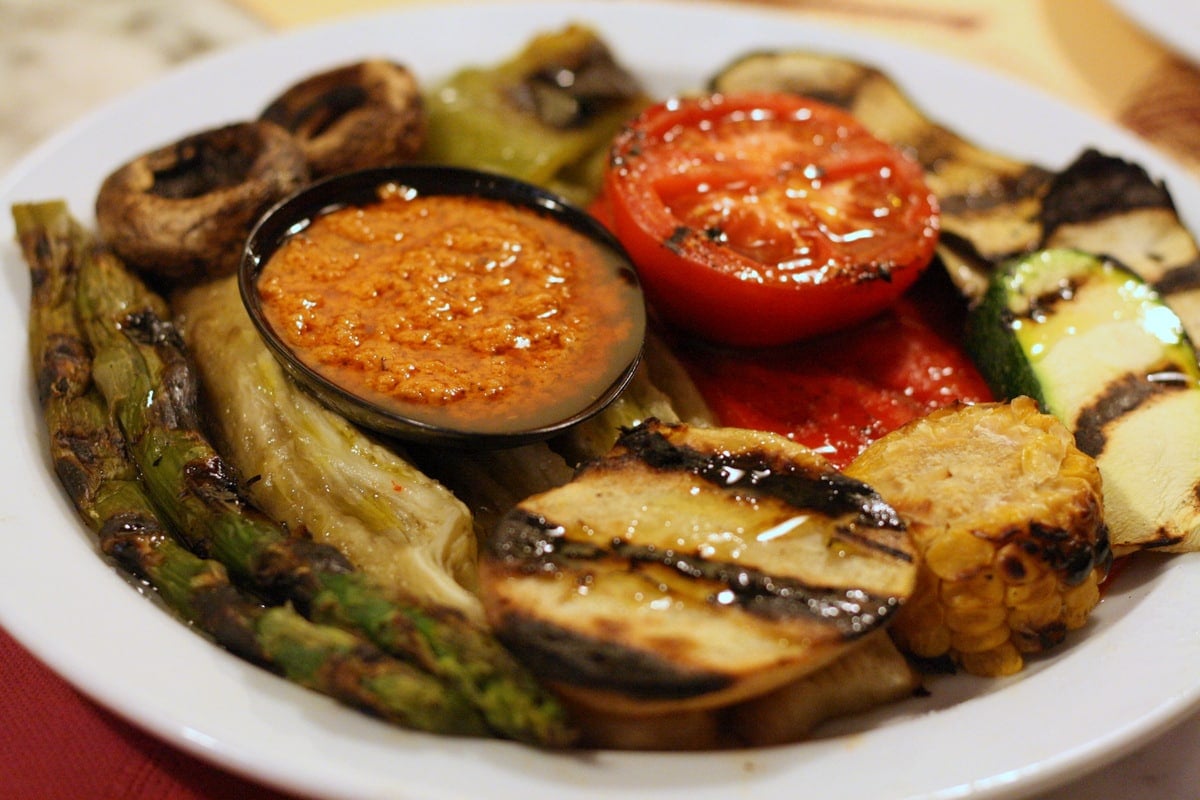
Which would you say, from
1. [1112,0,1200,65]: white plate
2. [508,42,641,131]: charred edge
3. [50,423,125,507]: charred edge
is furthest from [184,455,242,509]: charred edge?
[1112,0,1200,65]: white plate

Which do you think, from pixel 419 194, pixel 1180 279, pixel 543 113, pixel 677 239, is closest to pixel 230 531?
pixel 419 194

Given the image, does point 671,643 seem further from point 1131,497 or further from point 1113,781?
point 1131,497

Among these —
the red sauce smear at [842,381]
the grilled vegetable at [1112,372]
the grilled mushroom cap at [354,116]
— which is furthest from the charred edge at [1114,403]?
the grilled mushroom cap at [354,116]

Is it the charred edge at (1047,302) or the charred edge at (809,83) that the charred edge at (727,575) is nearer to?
→ the charred edge at (1047,302)

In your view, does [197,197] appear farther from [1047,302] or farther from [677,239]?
[1047,302]

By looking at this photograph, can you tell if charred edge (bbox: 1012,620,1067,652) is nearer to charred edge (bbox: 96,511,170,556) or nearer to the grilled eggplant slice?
the grilled eggplant slice

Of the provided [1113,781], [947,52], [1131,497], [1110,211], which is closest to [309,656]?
[1113,781]
